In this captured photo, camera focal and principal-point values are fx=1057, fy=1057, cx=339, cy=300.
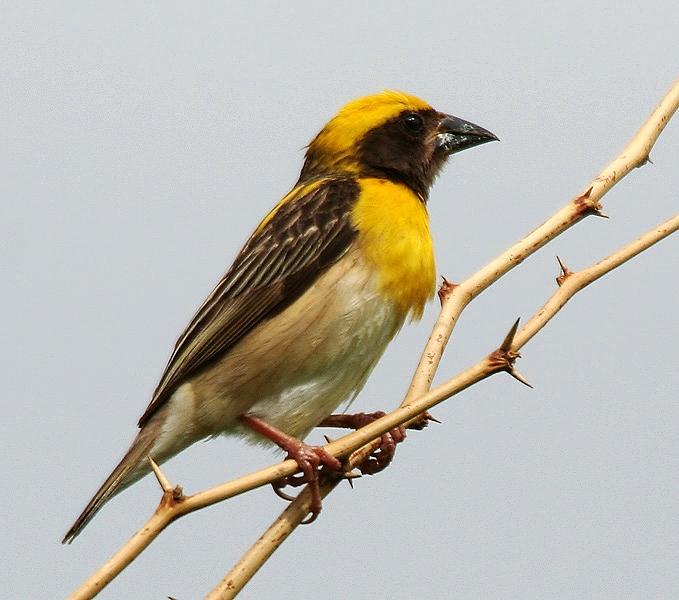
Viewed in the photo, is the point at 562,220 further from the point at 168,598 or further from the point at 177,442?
the point at 177,442

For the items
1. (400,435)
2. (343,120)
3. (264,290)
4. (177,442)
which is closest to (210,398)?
(177,442)

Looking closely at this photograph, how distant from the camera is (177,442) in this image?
5.34 metres

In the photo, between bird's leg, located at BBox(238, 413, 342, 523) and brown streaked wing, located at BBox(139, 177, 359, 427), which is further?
brown streaked wing, located at BBox(139, 177, 359, 427)

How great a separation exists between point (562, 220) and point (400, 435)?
1.50m

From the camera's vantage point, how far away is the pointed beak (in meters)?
6.31

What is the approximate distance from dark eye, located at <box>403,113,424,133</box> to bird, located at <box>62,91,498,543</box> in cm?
66

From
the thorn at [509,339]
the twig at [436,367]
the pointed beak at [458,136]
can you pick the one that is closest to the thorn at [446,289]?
the twig at [436,367]

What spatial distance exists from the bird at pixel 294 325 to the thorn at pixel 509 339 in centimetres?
198

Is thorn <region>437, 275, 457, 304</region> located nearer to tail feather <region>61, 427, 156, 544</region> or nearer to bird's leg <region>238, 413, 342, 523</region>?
bird's leg <region>238, 413, 342, 523</region>

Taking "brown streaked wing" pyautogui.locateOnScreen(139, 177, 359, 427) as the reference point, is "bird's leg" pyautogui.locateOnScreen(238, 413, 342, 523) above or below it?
below

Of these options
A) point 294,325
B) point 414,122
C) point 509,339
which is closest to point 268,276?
point 294,325

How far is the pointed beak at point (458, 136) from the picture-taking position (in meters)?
6.31

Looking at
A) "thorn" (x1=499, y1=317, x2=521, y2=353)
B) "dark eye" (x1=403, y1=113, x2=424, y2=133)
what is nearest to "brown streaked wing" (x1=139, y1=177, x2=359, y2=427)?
"dark eye" (x1=403, y1=113, x2=424, y2=133)

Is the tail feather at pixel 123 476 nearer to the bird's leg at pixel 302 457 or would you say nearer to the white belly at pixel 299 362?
the white belly at pixel 299 362
